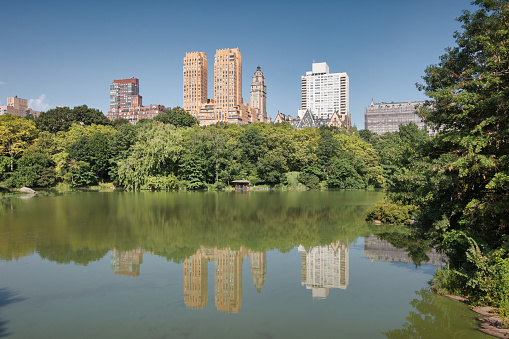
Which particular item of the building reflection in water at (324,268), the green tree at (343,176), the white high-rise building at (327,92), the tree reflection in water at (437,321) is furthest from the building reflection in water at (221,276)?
the white high-rise building at (327,92)

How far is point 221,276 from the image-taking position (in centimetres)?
1012

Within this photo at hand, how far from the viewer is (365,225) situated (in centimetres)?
1853

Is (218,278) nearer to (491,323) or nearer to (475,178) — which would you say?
(491,323)

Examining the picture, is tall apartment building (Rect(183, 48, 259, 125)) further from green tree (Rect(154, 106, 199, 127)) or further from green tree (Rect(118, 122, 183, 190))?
green tree (Rect(118, 122, 183, 190))

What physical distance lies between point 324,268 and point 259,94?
170989mm

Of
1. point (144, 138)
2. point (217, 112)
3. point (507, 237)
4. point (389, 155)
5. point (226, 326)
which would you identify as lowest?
point (226, 326)

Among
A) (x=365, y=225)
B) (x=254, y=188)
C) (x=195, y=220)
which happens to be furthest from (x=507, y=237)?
(x=254, y=188)

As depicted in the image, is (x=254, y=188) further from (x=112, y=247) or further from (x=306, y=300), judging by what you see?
(x=306, y=300)

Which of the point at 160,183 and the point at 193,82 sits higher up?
the point at 193,82

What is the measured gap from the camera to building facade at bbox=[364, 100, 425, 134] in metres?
138

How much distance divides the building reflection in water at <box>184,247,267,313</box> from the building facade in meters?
136

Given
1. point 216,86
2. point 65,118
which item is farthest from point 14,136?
point 216,86

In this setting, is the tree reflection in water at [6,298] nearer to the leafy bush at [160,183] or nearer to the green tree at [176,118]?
the leafy bush at [160,183]

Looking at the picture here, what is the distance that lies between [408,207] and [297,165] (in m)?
36.5
